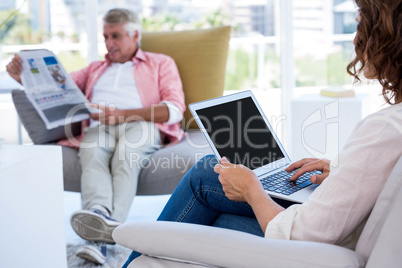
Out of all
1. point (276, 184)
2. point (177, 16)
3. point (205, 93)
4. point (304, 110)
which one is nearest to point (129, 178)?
point (205, 93)

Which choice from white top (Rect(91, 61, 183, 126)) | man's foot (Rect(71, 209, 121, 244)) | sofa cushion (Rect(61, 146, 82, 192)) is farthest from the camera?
white top (Rect(91, 61, 183, 126))

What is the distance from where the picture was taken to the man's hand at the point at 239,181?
4.39 feet

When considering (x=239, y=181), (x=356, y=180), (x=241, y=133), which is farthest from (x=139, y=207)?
(x=356, y=180)

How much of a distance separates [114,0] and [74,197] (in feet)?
5.41

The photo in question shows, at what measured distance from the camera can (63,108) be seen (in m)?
2.71

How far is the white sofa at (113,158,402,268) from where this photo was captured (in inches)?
38.7

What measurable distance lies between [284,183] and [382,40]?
0.58 metres

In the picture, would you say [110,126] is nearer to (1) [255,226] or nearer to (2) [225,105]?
(2) [225,105]

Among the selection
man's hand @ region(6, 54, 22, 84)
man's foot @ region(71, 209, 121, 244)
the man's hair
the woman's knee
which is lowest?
man's foot @ region(71, 209, 121, 244)

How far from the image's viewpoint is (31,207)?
5.58ft

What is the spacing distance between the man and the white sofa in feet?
3.46

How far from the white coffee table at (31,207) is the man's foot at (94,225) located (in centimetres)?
33

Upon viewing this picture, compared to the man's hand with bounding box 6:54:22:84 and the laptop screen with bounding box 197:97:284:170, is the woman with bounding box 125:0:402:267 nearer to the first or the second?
the laptop screen with bounding box 197:97:284:170

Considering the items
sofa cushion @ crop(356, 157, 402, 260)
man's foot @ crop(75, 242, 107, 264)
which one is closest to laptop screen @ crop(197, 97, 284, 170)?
sofa cushion @ crop(356, 157, 402, 260)
